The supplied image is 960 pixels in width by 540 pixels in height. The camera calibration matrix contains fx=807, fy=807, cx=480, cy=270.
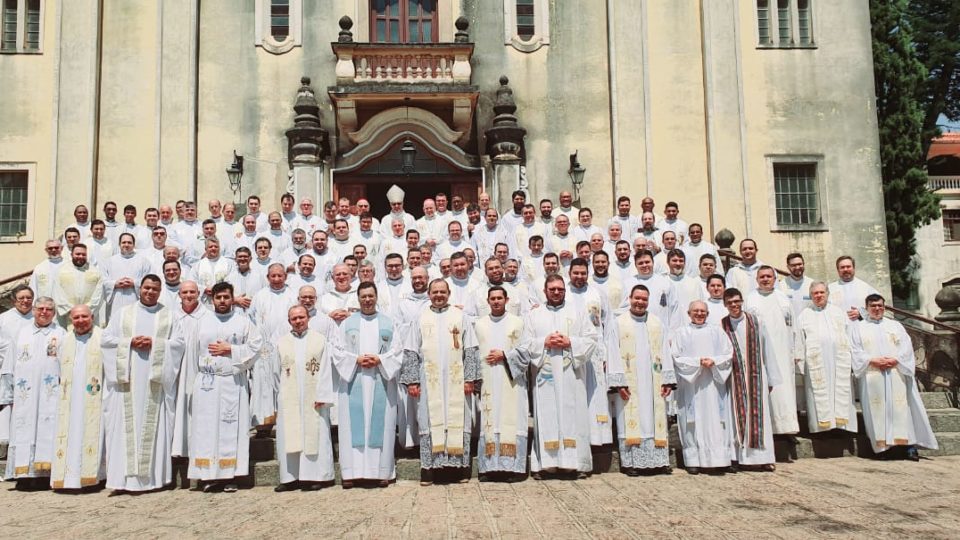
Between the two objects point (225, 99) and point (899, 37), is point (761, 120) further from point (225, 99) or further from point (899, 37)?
point (225, 99)

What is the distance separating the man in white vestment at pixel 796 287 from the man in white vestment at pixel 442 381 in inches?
175

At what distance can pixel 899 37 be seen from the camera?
795 inches

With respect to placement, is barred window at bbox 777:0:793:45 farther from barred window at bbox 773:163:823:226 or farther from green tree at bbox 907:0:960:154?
green tree at bbox 907:0:960:154

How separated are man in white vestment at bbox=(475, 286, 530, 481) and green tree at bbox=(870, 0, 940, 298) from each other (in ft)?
51.9

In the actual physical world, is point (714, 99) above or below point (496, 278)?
above

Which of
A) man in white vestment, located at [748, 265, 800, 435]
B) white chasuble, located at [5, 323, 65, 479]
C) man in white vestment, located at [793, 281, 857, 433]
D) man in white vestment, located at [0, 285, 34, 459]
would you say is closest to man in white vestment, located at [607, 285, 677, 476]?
man in white vestment, located at [748, 265, 800, 435]

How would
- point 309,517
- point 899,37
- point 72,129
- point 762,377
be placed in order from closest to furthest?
point 309,517 → point 762,377 → point 72,129 → point 899,37

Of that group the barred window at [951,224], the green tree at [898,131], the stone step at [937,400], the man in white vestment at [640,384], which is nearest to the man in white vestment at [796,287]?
the stone step at [937,400]

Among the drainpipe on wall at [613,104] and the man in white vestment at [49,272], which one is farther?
the drainpipe on wall at [613,104]

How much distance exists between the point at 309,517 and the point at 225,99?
1110cm

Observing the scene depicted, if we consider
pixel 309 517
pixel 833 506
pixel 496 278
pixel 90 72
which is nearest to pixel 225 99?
pixel 90 72

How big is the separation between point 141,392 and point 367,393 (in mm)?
2056

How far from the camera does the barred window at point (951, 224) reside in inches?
1129

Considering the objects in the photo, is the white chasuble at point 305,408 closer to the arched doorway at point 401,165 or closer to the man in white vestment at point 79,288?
the man in white vestment at point 79,288
